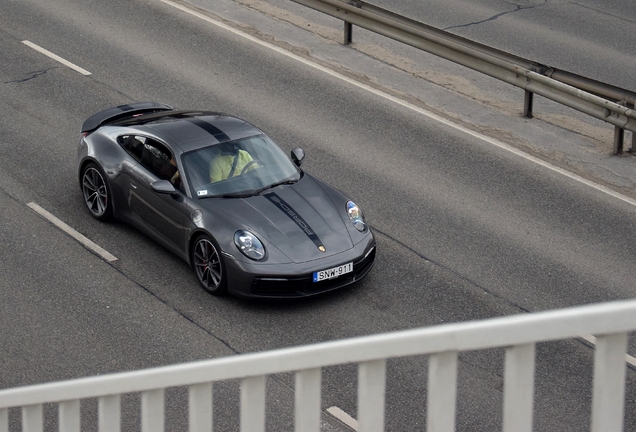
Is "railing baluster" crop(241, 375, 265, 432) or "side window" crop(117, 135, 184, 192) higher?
"railing baluster" crop(241, 375, 265, 432)

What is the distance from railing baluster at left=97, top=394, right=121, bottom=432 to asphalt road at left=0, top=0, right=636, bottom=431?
2.15 m

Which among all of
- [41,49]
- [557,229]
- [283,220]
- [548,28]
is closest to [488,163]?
[557,229]

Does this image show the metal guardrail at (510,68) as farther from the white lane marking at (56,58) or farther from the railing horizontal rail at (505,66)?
the white lane marking at (56,58)

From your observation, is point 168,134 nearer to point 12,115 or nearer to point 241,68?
point 12,115

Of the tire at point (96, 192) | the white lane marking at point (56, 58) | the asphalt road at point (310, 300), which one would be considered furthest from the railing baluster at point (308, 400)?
the white lane marking at point (56, 58)

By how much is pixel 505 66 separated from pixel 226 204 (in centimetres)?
622

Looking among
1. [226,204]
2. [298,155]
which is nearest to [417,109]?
[298,155]

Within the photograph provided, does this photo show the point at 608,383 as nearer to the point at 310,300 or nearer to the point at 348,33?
the point at 310,300

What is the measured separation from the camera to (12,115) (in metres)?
13.4

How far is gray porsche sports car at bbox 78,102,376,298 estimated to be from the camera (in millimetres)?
8844

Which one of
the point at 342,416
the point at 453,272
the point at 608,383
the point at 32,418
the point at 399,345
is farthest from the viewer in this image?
the point at 453,272

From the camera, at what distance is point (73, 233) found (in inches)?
408

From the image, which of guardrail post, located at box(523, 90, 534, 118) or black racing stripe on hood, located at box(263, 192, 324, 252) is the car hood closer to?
black racing stripe on hood, located at box(263, 192, 324, 252)

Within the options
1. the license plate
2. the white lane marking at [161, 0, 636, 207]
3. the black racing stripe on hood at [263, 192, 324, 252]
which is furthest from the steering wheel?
the white lane marking at [161, 0, 636, 207]
